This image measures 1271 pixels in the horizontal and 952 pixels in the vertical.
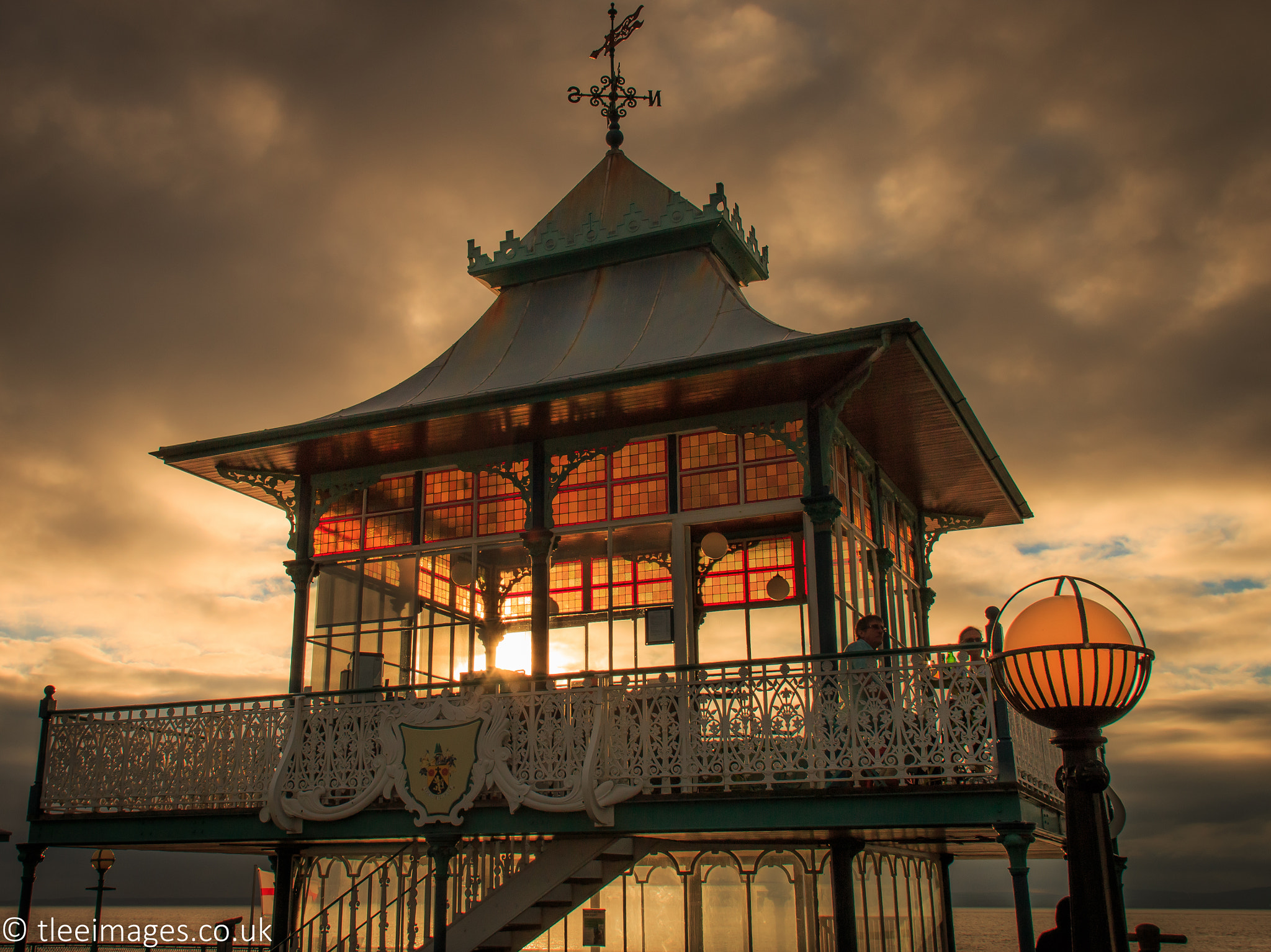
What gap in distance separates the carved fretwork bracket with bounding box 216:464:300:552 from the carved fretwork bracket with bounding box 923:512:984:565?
9.92 meters

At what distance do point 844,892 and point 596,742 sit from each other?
3.23m

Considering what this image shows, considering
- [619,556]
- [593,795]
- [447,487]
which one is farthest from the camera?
[619,556]

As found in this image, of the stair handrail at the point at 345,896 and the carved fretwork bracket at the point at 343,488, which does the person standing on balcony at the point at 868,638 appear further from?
the carved fretwork bracket at the point at 343,488

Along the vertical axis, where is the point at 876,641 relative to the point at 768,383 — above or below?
below

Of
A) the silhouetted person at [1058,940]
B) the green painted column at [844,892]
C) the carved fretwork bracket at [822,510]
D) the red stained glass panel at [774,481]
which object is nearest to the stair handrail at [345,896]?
the green painted column at [844,892]

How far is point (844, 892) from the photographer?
1225 centimetres

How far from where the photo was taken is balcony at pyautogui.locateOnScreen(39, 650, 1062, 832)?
1062 centimetres

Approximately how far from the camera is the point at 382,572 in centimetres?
1553

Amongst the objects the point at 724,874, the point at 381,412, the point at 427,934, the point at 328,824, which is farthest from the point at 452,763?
the point at 381,412

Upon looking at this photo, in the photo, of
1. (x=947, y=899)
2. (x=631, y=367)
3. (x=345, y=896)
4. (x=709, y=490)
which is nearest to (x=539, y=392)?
(x=631, y=367)

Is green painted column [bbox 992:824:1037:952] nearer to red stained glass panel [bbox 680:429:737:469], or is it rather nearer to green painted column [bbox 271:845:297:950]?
red stained glass panel [bbox 680:429:737:469]

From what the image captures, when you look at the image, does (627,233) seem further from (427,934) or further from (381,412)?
(427,934)

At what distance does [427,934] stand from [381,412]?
6.20m

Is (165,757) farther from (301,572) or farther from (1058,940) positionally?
(1058,940)
